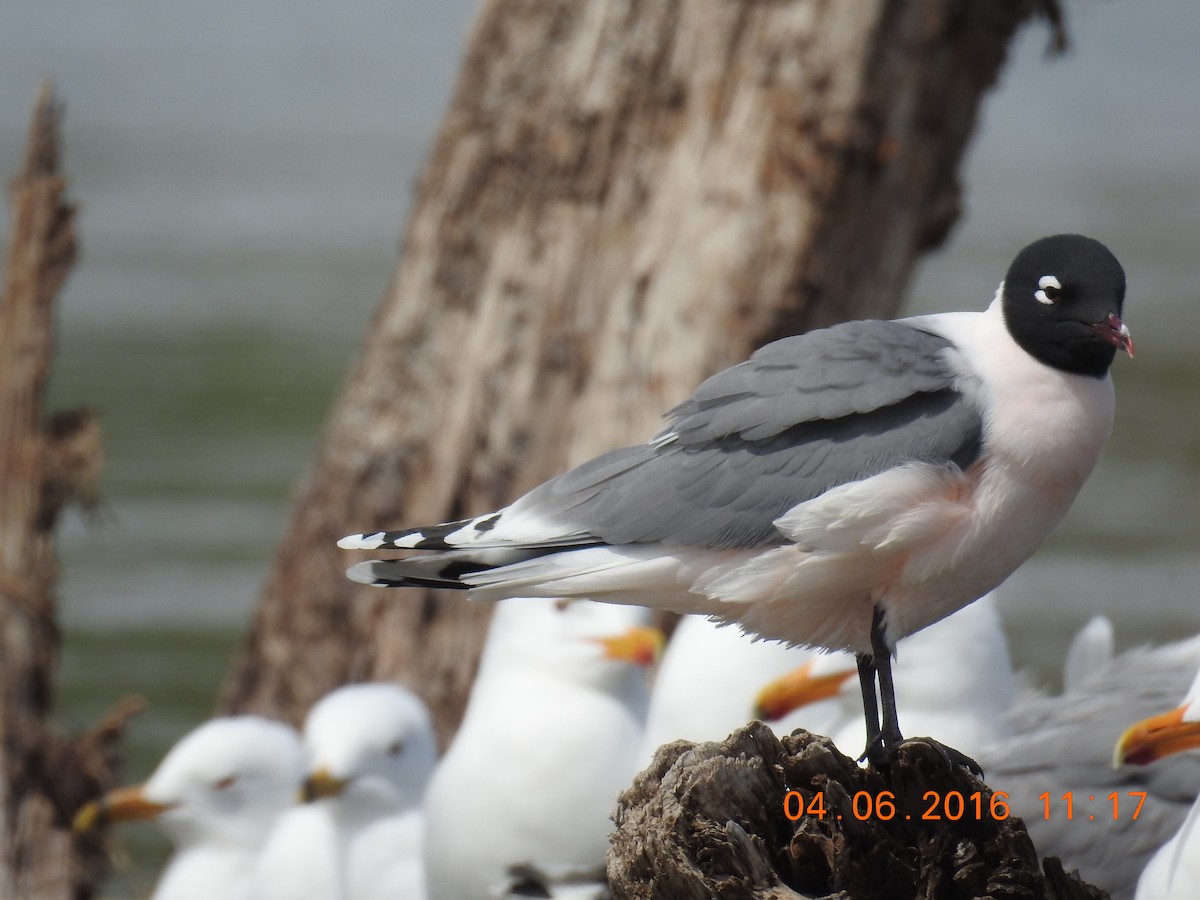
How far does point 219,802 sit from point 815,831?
3444 millimetres

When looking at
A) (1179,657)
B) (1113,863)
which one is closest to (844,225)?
(1179,657)

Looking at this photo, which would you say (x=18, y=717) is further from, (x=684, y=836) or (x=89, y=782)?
(x=684, y=836)

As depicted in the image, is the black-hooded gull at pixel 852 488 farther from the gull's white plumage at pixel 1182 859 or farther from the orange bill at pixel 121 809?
the orange bill at pixel 121 809

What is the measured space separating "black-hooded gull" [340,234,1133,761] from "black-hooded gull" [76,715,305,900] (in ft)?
9.32

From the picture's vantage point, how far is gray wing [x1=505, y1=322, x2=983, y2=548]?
3275 millimetres

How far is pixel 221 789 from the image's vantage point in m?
6.11

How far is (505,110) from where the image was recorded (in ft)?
22.2

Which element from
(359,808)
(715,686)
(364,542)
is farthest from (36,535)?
(364,542)

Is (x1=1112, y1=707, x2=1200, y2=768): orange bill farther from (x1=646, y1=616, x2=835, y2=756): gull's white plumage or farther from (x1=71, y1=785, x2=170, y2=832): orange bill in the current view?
(x1=71, y1=785, x2=170, y2=832): orange bill

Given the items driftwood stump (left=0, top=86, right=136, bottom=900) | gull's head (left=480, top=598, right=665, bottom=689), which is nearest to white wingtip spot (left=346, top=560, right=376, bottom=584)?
gull's head (left=480, top=598, right=665, bottom=689)

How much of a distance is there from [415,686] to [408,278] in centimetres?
161

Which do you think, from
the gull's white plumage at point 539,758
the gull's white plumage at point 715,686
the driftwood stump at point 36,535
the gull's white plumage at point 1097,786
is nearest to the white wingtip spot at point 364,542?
the gull's white plumage at point 1097,786

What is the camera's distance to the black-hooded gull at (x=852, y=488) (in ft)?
10.6
